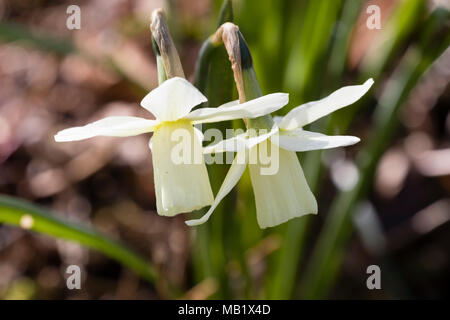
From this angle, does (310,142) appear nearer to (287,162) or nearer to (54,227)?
(287,162)

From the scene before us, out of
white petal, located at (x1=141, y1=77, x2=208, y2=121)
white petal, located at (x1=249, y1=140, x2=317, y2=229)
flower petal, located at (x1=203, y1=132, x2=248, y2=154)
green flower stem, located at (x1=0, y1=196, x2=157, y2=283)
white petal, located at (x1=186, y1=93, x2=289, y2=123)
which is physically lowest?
white petal, located at (x1=249, y1=140, x2=317, y2=229)

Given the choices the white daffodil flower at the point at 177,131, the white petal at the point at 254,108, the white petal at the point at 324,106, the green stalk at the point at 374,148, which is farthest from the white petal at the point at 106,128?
the green stalk at the point at 374,148

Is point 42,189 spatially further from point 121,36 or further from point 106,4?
point 106,4

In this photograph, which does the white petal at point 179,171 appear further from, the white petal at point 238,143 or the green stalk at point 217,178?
the green stalk at point 217,178

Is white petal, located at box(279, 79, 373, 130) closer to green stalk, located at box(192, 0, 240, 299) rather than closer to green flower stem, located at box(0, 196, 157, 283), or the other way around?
green stalk, located at box(192, 0, 240, 299)

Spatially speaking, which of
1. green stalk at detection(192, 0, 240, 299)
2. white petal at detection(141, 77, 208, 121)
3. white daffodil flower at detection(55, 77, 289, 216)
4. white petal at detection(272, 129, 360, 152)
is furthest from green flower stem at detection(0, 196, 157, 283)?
white petal at detection(272, 129, 360, 152)

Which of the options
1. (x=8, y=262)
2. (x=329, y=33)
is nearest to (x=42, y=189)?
(x=8, y=262)
